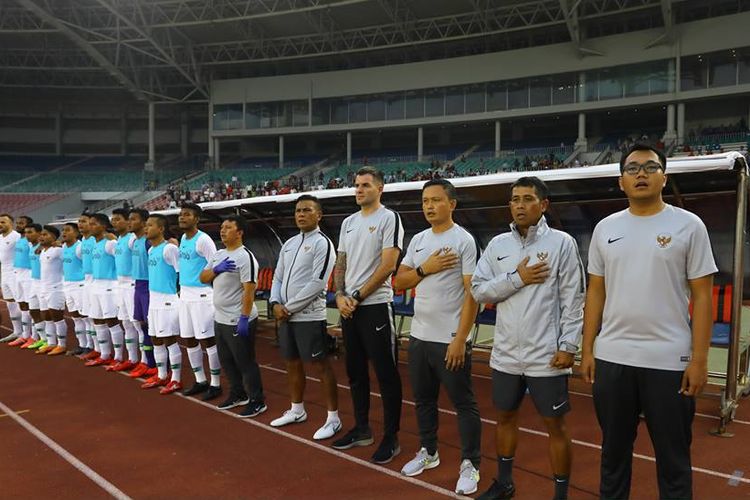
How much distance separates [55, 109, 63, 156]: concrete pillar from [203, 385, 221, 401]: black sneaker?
138 feet

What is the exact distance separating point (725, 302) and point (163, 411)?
→ 18.4ft

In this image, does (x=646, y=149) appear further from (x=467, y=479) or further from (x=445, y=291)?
(x=467, y=479)

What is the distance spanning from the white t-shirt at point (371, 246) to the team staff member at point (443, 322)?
285 millimetres

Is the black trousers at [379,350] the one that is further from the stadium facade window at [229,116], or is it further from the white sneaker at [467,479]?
the stadium facade window at [229,116]

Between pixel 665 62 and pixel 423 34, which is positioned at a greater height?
pixel 423 34

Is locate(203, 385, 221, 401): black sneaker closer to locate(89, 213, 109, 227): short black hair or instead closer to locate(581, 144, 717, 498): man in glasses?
locate(89, 213, 109, 227): short black hair

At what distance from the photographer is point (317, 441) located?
4.48 meters

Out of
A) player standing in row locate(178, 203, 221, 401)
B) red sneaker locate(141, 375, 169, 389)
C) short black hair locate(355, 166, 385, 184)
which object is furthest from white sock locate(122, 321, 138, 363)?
short black hair locate(355, 166, 385, 184)

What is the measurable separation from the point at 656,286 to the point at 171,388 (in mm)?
5168

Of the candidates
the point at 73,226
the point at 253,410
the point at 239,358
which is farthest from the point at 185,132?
the point at 253,410

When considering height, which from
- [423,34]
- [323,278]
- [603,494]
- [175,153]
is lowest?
[603,494]

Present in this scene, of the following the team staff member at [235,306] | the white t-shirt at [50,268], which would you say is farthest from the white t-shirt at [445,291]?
the white t-shirt at [50,268]

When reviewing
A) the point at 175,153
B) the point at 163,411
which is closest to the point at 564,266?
the point at 163,411

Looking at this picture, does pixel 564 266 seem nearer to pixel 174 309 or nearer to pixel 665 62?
pixel 174 309
